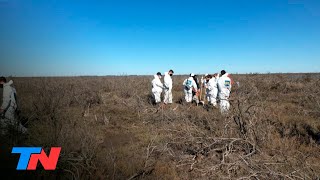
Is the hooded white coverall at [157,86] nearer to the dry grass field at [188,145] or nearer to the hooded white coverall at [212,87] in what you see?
the hooded white coverall at [212,87]

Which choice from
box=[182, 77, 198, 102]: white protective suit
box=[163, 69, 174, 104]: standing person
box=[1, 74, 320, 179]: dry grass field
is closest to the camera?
box=[1, 74, 320, 179]: dry grass field

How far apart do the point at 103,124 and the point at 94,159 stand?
4991 mm

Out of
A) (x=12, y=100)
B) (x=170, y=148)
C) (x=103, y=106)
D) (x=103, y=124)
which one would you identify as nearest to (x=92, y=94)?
(x=103, y=106)

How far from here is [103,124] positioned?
9.77 meters

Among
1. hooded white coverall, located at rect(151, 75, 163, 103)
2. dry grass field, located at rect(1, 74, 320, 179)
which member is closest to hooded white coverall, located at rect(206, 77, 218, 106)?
hooded white coverall, located at rect(151, 75, 163, 103)

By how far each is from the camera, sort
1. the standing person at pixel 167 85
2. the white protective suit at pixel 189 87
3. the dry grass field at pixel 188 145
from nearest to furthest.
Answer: the dry grass field at pixel 188 145
the standing person at pixel 167 85
the white protective suit at pixel 189 87

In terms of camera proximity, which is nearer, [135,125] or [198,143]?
[198,143]

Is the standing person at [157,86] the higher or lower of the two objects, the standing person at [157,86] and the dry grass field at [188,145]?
the higher

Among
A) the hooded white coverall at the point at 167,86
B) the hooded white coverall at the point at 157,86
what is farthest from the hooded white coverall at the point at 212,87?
the hooded white coverall at the point at 157,86

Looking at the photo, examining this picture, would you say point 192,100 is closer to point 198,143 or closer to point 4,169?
point 198,143

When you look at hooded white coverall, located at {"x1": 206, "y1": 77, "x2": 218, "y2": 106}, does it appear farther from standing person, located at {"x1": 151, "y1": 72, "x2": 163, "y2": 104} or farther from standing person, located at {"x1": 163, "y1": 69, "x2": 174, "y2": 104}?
standing person, located at {"x1": 151, "y1": 72, "x2": 163, "y2": 104}

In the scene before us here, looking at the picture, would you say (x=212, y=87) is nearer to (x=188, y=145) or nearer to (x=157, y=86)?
(x=157, y=86)

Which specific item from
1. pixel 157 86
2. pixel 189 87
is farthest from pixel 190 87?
pixel 157 86

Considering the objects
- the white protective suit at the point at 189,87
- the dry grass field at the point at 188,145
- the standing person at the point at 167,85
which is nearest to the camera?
the dry grass field at the point at 188,145
